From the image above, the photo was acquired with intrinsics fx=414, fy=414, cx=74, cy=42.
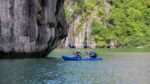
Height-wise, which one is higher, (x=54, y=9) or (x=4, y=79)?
(x=54, y=9)

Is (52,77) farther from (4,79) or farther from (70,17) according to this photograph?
(70,17)

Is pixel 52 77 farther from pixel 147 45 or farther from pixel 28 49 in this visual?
pixel 147 45

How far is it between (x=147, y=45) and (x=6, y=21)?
118627 mm

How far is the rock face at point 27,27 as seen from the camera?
67562mm

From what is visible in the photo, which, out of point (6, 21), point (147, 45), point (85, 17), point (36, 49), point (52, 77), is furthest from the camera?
point (85, 17)

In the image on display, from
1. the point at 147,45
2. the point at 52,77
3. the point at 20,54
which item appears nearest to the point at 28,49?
the point at 20,54

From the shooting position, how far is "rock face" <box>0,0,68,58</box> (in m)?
67.6

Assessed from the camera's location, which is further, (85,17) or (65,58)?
(85,17)

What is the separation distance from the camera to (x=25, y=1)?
69625 mm

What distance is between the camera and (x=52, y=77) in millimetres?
43844

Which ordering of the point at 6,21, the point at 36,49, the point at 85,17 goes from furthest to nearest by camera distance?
the point at 85,17, the point at 36,49, the point at 6,21

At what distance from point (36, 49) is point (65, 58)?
5.62 metres

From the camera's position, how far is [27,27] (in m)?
70.2

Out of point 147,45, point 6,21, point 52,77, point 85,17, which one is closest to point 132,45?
point 147,45
